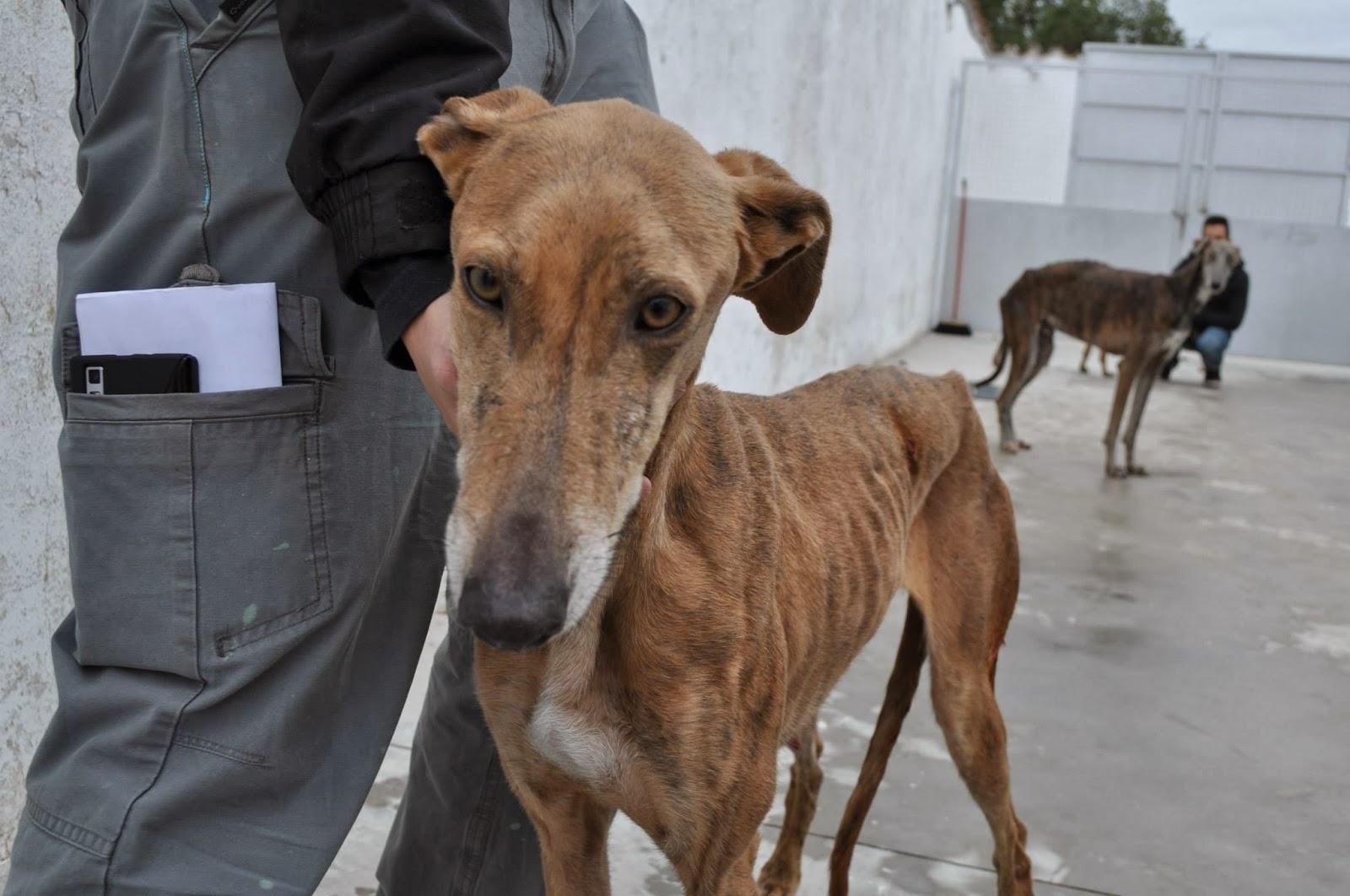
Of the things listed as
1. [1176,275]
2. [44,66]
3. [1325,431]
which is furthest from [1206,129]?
[44,66]

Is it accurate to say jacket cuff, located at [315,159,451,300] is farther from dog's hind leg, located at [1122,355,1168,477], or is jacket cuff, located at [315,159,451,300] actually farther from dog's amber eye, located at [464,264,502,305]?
dog's hind leg, located at [1122,355,1168,477]

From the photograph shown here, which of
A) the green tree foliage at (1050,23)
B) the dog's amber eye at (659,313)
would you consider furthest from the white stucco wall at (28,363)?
the green tree foliage at (1050,23)

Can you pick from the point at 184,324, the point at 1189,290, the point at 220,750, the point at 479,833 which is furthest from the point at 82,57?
the point at 1189,290

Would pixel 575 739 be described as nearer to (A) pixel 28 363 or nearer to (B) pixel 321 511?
(B) pixel 321 511

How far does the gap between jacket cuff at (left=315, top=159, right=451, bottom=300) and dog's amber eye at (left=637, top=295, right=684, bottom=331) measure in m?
0.26

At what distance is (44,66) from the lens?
2.28 m

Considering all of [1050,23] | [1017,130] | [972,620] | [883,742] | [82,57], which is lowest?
[883,742]

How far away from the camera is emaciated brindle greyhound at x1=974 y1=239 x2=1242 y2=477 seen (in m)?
8.16

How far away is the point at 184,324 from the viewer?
1.41 metres

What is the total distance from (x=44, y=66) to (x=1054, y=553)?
479 cm

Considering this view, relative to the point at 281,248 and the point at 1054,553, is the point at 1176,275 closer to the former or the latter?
the point at 1054,553

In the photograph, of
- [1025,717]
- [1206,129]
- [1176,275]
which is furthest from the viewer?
[1206,129]

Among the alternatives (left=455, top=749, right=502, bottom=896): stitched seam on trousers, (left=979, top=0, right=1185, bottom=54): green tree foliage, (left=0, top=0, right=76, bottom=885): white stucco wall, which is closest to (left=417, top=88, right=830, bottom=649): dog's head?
(left=455, top=749, right=502, bottom=896): stitched seam on trousers

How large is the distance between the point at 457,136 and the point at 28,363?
139 centimetres
